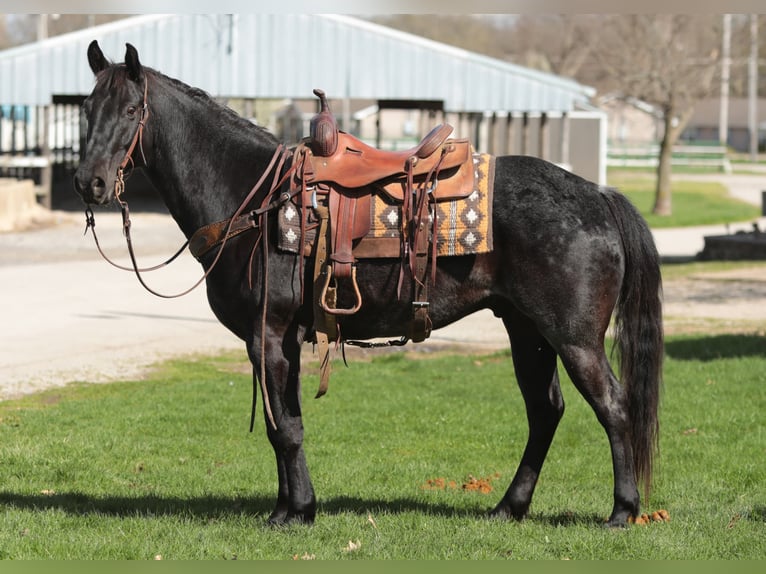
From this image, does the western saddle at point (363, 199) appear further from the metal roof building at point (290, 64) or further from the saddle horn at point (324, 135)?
the metal roof building at point (290, 64)

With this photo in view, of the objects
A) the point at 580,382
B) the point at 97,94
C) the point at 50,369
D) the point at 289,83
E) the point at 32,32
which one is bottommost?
the point at 50,369

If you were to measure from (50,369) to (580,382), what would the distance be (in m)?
7.16

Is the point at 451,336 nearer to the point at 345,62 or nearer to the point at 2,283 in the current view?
the point at 2,283

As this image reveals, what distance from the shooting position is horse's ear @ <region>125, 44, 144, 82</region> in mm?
5598

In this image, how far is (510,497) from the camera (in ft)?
19.9

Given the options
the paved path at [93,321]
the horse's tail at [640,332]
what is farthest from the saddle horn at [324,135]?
the paved path at [93,321]

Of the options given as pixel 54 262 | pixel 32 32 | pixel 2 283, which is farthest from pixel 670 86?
pixel 32 32

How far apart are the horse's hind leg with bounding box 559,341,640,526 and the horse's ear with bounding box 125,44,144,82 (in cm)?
264

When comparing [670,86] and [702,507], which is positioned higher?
[670,86]

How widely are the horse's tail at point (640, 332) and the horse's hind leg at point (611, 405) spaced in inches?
5.2

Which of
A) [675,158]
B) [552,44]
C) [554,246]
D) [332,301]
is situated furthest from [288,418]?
[675,158]

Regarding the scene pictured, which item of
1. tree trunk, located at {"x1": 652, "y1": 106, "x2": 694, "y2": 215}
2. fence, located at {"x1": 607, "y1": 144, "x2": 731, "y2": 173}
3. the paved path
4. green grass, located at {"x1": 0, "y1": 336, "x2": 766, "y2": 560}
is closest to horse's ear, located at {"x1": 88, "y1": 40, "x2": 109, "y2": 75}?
green grass, located at {"x1": 0, "y1": 336, "x2": 766, "y2": 560}

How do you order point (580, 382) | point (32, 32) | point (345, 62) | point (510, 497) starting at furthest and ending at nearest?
point (32, 32), point (345, 62), point (510, 497), point (580, 382)

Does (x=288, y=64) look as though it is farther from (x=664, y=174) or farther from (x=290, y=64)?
(x=664, y=174)
